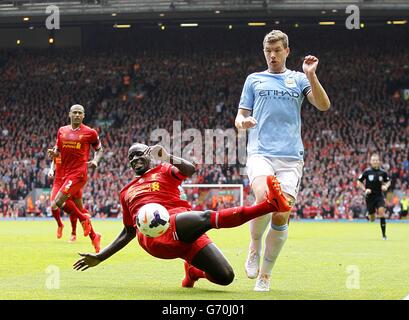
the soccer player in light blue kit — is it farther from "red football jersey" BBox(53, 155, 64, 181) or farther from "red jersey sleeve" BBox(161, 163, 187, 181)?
"red football jersey" BBox(53, 155, 64, 181)

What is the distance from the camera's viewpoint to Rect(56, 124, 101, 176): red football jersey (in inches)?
634

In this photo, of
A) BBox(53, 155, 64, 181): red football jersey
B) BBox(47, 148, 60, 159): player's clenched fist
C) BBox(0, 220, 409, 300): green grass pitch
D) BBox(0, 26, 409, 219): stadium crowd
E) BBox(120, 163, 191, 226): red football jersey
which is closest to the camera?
BBox(0, 220, 409, 300): green grass pitch

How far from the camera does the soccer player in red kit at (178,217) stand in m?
7.89

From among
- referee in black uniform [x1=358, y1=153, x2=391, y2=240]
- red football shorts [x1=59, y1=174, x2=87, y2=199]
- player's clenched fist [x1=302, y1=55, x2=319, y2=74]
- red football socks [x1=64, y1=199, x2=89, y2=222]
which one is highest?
player's clenched fist [x1=302, y1=55, x2=319, y2=74]

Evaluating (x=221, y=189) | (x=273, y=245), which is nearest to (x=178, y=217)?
(x=273, y=245)

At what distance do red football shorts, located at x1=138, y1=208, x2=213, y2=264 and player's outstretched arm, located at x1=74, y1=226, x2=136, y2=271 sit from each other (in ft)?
1.61

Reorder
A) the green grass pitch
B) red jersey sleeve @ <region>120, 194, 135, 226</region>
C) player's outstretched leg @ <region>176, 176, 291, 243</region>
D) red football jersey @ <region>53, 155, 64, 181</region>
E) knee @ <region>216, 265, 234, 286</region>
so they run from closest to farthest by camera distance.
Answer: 1. player's outstretched leg @ <region>176, 176, 291, 243</region>
2. the green grass pitch
3. knee @ <region>216, 265, 234, 286</region>
4. red jersey sleeve @ <region>120, 194, 135, 226</region>
5. red football jersey @ <region>53, 155, 64, 181</region>

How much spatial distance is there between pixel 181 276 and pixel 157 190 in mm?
2085

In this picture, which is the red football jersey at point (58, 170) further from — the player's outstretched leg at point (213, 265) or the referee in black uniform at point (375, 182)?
the referee in black uniform at point (375, 182)

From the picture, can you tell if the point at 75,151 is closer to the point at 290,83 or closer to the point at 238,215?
the point at 290,83

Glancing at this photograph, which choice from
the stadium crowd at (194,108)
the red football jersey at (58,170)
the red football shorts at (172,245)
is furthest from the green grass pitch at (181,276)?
the stadium crowd at (194,108)

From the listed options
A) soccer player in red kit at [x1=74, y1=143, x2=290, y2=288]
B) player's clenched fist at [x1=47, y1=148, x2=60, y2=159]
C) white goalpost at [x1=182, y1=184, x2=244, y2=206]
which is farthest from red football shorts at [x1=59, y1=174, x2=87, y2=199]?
white goalpost at [x1=182, y1=184, x2=244, y2=206]
